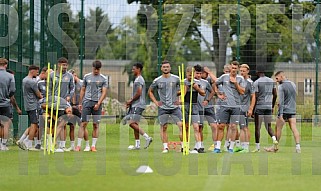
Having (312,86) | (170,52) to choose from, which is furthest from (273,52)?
(312,86)

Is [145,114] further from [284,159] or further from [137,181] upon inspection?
[137,181]

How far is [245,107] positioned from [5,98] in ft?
18.9

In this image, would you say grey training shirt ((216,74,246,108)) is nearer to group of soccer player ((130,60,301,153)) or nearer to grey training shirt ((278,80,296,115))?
group of soccer player ((130,60,301,153))

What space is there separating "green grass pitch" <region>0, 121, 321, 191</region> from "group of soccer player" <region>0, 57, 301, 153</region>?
24.9 inches

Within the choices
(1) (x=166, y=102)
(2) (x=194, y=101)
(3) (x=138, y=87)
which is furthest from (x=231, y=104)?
(3) (x=138, y=87)

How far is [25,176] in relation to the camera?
1257 cm

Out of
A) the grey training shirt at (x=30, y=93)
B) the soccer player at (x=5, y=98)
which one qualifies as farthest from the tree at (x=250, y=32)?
the soccer player at (x=5, y=98)

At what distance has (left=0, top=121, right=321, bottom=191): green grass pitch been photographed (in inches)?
442

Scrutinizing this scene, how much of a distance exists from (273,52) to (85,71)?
14.9 metres

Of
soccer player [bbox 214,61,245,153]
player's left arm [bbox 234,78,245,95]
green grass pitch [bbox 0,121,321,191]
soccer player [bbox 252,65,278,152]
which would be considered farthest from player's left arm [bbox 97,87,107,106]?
soccer player [bbox 252,65,278,152]

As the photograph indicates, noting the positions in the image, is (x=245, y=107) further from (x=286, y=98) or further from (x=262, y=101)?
(x=286, y=98)

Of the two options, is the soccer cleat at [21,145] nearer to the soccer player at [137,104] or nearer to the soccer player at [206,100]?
the soccer player at [137,104]

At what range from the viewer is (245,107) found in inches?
767

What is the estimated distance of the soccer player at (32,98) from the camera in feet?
62.2
